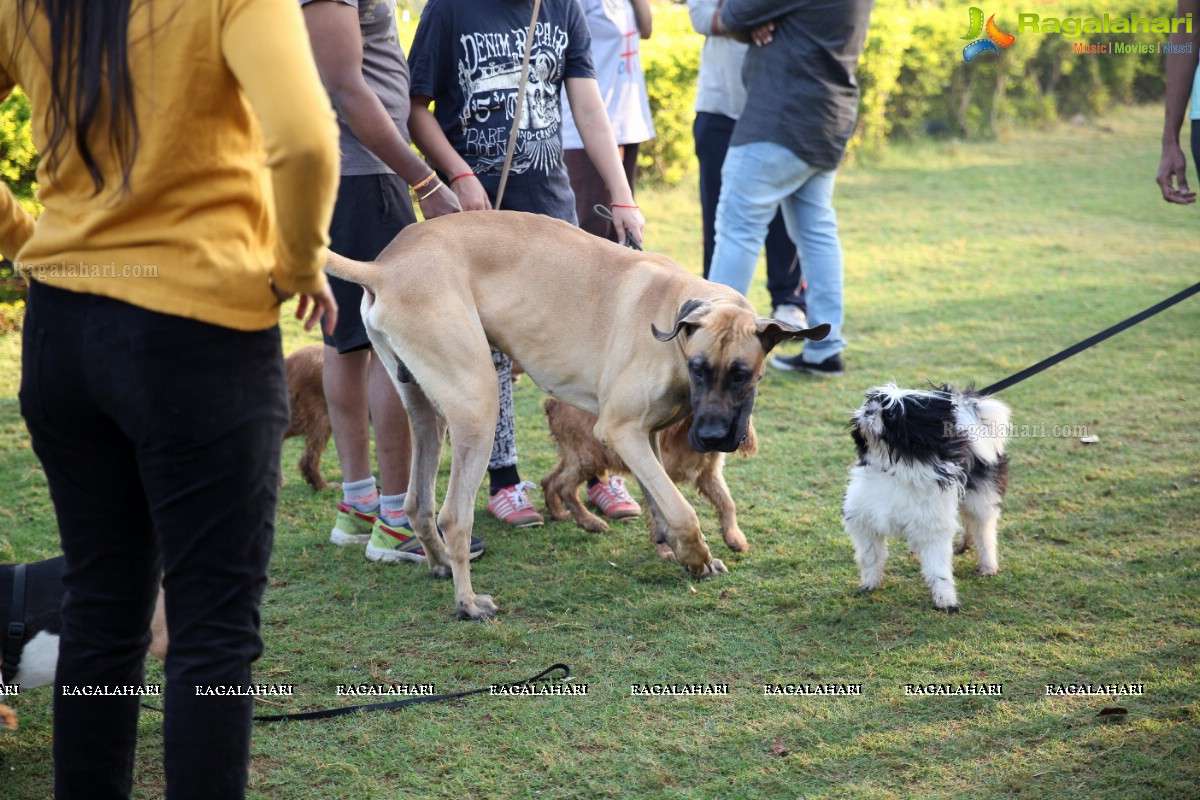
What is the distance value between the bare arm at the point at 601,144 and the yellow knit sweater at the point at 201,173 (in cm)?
290

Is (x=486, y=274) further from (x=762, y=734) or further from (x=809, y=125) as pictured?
(x=809, y=125)

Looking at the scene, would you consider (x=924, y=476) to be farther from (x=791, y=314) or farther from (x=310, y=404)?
(x=791, y=314)

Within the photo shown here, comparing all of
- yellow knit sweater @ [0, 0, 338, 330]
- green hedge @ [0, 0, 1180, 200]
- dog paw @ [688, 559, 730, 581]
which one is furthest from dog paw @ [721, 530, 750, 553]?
green hedge @ [0, 0, 1180, 200]

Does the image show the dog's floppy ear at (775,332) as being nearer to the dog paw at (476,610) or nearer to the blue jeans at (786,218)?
the dog paw at (476,610)

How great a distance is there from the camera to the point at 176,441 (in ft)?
6.20

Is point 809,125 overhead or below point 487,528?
overhead

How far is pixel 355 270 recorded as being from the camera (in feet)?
12.3

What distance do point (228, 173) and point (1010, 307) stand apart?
7356 mm

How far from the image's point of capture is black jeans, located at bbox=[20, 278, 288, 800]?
1.88 meters

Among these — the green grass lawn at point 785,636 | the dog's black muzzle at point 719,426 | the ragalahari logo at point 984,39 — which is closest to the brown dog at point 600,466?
the green grass lawn at point 785,636

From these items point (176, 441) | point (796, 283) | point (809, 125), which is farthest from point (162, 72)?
point (796, 283)

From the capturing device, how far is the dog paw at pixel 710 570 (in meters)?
4.09

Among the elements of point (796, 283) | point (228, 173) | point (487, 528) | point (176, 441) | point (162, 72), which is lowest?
point (487, 528)

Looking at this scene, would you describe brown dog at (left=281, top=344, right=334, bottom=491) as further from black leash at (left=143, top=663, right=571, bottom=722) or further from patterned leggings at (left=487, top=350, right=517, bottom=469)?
black leash at (left=143, top=663, right=571, bottom=722)
